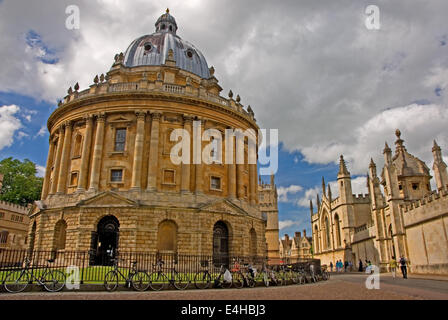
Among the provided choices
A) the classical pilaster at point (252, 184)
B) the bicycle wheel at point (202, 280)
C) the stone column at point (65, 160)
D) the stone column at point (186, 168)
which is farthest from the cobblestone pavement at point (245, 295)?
the classical pilaster at point (252, 184)

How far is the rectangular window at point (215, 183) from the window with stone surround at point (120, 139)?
319 inches

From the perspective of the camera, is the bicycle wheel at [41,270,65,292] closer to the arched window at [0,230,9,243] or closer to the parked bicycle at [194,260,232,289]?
the parked bicycle at [194,260,232,289]

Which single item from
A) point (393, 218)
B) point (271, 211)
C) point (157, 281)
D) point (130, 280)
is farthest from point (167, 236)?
point (271, 211)

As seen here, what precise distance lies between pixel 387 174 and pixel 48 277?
1225 inches

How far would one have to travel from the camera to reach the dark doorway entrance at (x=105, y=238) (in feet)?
83.3

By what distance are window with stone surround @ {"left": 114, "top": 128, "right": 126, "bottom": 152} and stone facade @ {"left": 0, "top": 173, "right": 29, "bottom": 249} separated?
87.5ft

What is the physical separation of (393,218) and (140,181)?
23993 millimetres

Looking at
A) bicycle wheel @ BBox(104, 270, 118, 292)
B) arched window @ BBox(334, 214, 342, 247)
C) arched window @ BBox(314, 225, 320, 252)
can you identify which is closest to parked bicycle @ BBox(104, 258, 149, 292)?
bicycle wheel @ BBox(104, 270, 118, 292)

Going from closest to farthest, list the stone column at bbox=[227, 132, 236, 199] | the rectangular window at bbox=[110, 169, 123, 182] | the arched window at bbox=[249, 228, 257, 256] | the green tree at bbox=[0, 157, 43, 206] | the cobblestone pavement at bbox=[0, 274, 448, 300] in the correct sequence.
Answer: the cobblestone pavement at bbox=[0, 274, 448, 300]
the rectangular window at bbox=[110, 169, 123, 182]
the stone column at bbox=[227, 132, 236, 199]
the arched window at bbox=[249, 228, 257, 256]
the green tree at bbox=[0, 157, 43, 206]

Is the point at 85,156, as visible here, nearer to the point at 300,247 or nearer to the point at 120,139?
the point at 120,139

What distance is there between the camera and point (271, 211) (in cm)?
7312

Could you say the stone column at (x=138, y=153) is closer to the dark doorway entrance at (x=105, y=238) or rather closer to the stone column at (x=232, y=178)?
the dark doorway entrance at (x=105, y=238)

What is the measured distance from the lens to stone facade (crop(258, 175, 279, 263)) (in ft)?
226
